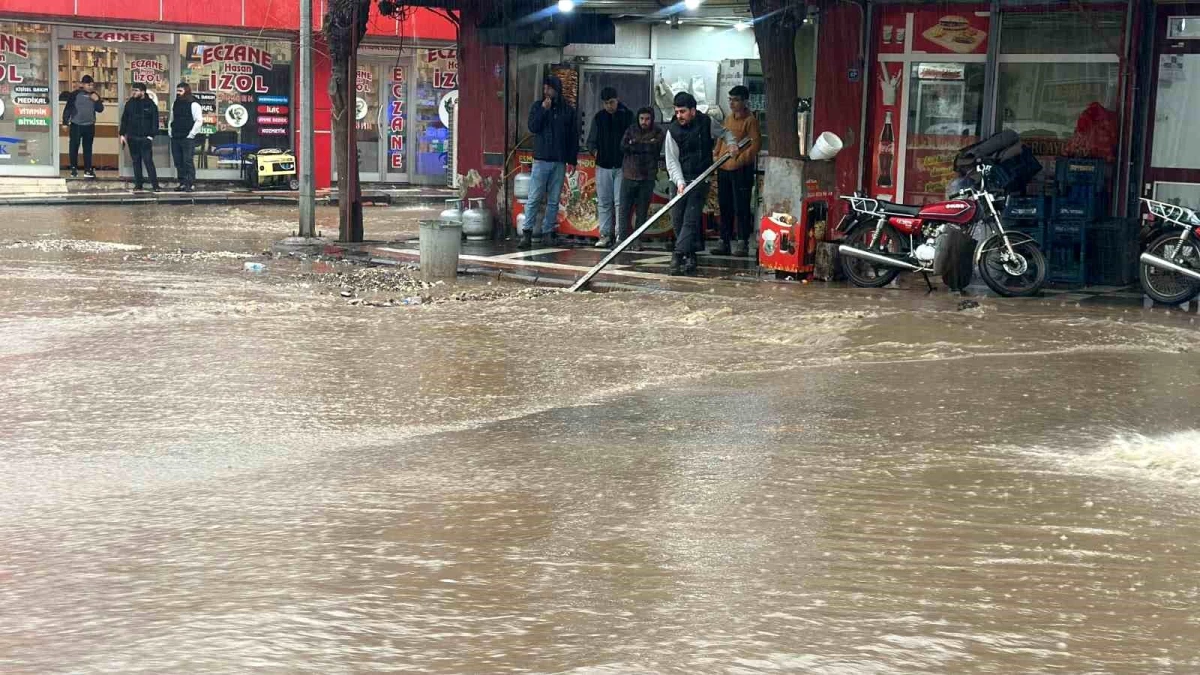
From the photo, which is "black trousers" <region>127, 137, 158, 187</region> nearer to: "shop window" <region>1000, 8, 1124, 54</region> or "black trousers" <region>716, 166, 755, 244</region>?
"black trousers" <region>716, 166, 755, 244</region>

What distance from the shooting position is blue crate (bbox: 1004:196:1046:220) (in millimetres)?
14586

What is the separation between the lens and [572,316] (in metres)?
12.4

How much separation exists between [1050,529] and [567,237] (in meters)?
13.8

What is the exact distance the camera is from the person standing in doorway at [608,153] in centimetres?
1806

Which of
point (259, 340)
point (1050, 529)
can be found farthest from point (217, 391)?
point (1050, 529)

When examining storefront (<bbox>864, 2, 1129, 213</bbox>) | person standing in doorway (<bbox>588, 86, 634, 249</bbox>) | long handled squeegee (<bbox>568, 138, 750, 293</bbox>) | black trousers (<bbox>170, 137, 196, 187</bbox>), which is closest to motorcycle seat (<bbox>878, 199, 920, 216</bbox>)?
long handled squeegee (<bbox>568, 138, 750, 293</bbox>)

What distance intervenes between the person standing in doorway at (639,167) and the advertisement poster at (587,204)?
85 cm

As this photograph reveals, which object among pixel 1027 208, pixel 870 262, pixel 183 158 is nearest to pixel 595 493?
pixel 870 262

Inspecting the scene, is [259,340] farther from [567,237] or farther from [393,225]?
[393,225]

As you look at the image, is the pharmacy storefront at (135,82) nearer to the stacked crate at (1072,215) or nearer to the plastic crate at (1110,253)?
the stacked crate at (1072,215)

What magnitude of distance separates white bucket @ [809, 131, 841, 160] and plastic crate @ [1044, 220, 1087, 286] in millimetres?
2444

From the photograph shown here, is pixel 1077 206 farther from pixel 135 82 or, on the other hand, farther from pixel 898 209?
pixel 135 82

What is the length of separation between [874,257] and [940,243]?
0.70 m

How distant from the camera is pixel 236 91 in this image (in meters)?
29.5
